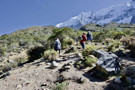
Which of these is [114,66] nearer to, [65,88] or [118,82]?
[118,82]

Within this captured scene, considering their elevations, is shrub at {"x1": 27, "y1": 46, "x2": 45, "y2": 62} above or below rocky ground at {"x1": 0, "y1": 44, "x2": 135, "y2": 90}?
above

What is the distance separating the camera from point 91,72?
4.87 m

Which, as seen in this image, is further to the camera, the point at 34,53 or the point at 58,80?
the point at 34,53

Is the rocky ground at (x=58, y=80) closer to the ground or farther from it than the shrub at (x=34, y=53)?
closer to the ground

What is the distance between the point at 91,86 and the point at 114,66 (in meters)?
1.32

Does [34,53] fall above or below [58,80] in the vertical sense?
above

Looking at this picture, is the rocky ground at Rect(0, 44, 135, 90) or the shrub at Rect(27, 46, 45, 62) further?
the shrub at Rect(27, 46, 45, 62)

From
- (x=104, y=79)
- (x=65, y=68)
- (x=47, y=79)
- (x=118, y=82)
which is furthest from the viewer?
(x=65, y=68)

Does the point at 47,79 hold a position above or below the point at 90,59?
below

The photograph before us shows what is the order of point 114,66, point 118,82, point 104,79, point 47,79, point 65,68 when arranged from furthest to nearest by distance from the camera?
point 65,68 < point 47,79 < point 114,66 < point 104,79 < point 118,82

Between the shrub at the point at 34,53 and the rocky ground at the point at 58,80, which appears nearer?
the rocky ground at the point at 58,80

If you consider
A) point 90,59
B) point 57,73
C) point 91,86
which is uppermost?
point 90,59

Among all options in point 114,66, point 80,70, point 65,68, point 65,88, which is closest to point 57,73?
point 65,68

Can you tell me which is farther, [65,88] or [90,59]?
[90,59]
